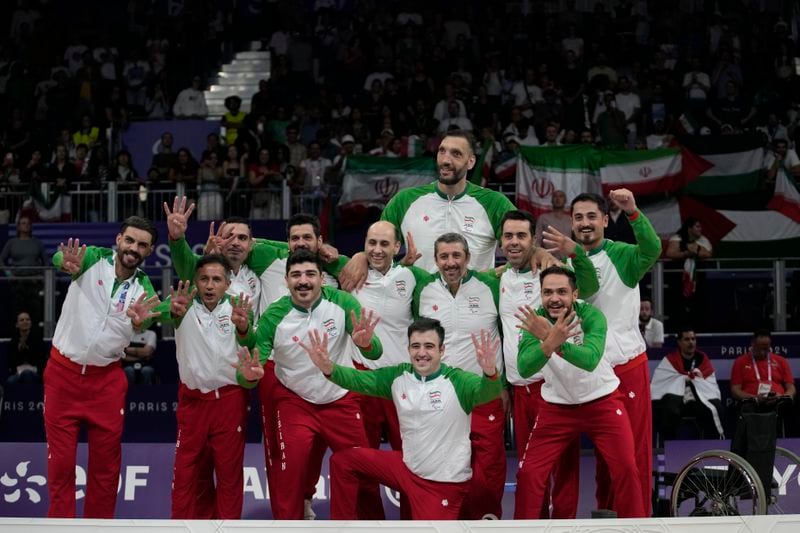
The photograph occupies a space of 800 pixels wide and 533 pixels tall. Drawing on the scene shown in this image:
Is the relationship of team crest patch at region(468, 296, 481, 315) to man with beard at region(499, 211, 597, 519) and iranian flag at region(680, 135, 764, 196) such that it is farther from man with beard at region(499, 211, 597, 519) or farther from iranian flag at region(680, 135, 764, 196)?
iranian flag at region(680, 135, 764, 196)

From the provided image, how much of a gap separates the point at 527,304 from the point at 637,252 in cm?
94

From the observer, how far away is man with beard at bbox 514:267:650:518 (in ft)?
30.3

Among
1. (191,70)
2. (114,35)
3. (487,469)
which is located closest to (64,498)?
(487,469)

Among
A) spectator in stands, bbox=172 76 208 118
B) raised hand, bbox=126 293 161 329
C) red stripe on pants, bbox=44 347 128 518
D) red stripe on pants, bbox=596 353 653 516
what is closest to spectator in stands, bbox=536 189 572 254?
red stripe on pants, bbox=596 353 653 516

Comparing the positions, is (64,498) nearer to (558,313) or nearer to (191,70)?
(558,313)

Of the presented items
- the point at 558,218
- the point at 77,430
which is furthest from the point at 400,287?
the point at 558,218

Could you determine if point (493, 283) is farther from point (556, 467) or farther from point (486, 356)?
point (556, 467)

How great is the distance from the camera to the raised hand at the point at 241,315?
9547 mm

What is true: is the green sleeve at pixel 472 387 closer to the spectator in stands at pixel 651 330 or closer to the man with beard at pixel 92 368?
the man with beard at pixel 92 368

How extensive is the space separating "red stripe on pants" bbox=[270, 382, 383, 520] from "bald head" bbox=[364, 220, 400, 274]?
1096mm

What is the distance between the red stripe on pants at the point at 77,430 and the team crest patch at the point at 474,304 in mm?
2923

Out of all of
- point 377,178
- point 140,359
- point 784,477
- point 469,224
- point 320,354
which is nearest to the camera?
point 320,354

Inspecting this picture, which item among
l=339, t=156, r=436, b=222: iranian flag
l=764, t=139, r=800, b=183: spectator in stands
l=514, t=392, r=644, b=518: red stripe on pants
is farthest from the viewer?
l=764, t=139, r=800, b=183: spectator in stands

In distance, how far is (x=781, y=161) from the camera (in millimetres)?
17719
